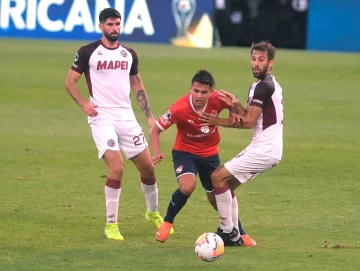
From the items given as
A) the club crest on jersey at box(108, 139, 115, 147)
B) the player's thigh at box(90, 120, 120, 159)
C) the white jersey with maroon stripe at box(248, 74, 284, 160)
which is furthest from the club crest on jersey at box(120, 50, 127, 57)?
the white jersey with maroon stripe at box(248, 74, 284, 160)

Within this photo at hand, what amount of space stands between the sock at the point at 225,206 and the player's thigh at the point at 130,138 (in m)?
1.23

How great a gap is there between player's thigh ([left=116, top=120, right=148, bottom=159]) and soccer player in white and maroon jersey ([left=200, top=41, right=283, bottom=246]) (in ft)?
3.55

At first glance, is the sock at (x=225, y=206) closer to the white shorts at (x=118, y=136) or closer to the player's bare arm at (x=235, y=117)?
the player's bare arm at (x=235, y=117)

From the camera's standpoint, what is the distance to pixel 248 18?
126 feet

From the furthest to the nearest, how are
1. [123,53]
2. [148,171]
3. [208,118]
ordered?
[148,171] → [123,53] → [208,118]

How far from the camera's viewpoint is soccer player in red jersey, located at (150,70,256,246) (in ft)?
31.8

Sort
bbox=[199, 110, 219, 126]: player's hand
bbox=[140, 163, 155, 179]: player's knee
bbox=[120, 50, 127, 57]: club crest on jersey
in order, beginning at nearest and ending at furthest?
bbox=[199, 110, 219, 126]: player's hand < bbox=[120, 50, 127, 57]: club crest on jersey < bbox=[140, 163, 155, 179]: player's knee

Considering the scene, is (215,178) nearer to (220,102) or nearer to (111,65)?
(220,102)

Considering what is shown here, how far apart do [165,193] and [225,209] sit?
342 centimetres

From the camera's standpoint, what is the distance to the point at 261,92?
9.45m

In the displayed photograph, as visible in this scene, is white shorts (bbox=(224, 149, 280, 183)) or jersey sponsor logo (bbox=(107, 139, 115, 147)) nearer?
white shorts (bbox=(224, 149, 280, 183))

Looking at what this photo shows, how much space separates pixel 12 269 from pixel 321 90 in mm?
18814

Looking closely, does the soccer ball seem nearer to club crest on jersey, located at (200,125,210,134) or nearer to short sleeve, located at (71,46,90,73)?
club crest on jersey, located at (200,125,210,134)

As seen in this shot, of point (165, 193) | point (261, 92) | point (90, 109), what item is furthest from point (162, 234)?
point (165, 193)
